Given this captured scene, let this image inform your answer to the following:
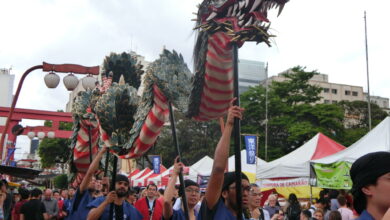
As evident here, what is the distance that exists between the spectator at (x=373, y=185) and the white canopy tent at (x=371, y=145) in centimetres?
618

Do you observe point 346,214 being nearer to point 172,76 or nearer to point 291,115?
point 172,76

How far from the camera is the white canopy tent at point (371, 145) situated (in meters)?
7.56

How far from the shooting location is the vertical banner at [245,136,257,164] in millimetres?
11789

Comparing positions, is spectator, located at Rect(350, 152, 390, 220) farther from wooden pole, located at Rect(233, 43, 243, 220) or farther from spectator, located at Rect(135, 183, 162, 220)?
spectator, located at Rect(135, 183, 162, 220)

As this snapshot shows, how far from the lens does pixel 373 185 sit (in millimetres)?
1722

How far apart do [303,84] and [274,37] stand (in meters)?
27.4

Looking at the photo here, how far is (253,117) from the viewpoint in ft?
99.9

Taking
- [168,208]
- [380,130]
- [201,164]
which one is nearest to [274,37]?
[168,208]

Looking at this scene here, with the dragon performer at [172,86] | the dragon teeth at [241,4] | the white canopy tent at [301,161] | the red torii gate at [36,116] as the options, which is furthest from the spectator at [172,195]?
the red torii gate at [36,116]

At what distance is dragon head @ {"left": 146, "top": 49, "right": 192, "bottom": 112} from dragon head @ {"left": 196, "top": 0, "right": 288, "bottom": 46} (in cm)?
100

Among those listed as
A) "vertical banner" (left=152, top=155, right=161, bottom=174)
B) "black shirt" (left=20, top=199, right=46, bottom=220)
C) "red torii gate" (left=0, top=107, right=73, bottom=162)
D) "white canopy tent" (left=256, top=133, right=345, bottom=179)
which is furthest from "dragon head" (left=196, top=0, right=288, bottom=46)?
"red torii gate" (left=0, top=107, right=73, bottom=162)

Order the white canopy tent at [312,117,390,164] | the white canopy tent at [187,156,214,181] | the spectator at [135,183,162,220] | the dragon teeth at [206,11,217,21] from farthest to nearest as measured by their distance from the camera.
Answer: the white canopy tent at [187,156,214,181] → the white canopy tent at [312,117,390,164] → the spectator at [135,183,162,220] → the dragon teeth at [206,11,217,21]

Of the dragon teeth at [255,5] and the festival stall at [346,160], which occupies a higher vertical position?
the dragon teeth at [255,5]

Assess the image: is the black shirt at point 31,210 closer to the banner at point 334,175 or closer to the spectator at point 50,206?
the spectator at point 50,206
